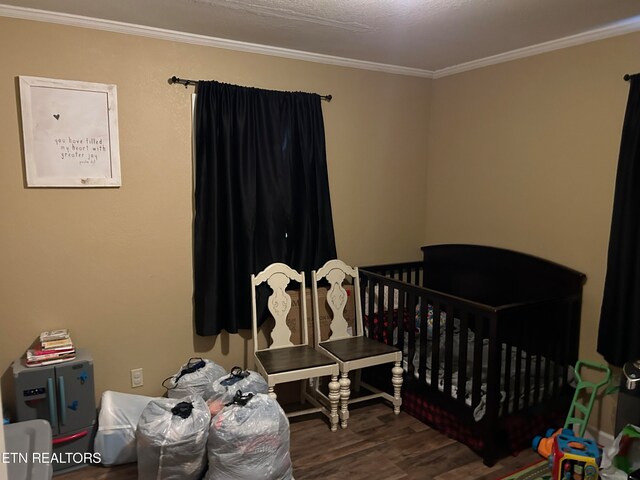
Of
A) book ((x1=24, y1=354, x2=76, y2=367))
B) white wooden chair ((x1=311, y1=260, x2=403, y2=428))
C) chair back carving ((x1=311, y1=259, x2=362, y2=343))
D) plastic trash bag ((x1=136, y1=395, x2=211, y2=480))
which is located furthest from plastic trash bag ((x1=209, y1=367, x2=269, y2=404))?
book ((x1=24, y1=354, x2=76, y2=367))

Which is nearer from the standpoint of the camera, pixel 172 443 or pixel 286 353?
pixel 172 443

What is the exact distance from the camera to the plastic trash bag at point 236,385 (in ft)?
8.51

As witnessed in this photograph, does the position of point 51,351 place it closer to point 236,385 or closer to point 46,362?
point 46,362

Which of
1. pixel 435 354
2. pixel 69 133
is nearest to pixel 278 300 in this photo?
pixel 435 354

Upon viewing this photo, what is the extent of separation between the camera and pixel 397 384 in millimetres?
3123

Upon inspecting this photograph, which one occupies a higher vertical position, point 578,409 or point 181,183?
point 181,183

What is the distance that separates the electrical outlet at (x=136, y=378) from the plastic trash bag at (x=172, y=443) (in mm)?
682

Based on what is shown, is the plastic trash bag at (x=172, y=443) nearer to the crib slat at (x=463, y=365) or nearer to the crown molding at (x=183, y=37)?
the crib slat at (x=463, y=365)

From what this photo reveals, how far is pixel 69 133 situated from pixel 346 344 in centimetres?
214

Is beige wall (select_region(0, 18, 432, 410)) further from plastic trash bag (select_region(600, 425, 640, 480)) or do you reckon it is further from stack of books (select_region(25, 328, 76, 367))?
plastic trash bag (select_region(600, 425, 640, 480))

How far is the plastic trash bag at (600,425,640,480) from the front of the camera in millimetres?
2172

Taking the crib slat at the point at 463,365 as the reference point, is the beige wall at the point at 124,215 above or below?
above

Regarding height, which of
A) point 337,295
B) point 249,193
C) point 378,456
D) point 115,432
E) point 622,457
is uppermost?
point 249,193

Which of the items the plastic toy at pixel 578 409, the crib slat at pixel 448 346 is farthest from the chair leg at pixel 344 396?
the plastic toy at pixel 578 409
